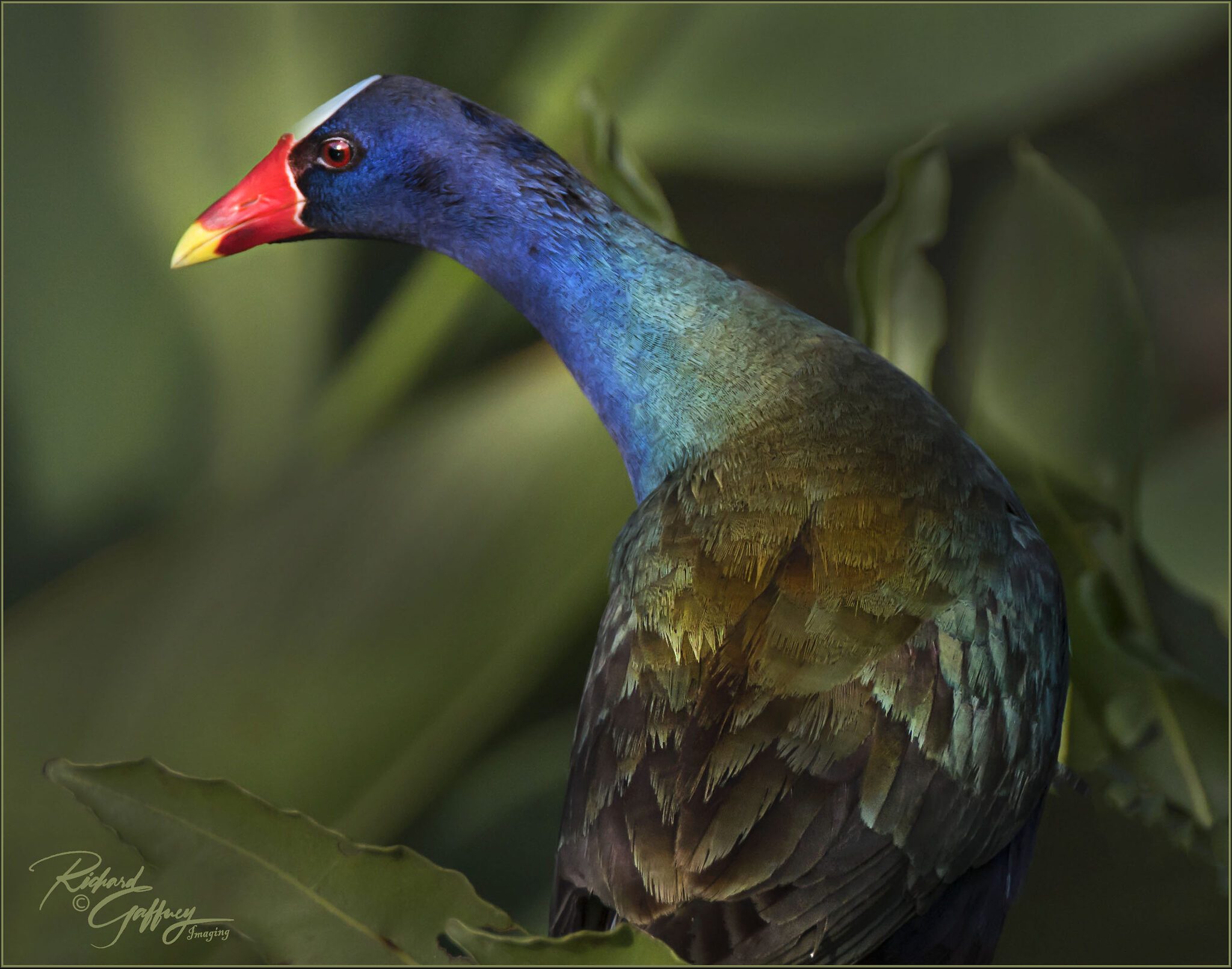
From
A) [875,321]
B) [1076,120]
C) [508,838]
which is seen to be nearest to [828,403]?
[875,321]

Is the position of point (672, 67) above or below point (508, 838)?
above

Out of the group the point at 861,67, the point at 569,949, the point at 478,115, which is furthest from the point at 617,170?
the point at 569,949

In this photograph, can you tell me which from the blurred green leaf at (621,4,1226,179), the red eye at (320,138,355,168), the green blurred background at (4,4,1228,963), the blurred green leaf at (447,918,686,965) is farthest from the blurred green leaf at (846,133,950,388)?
the blurred green leaf at (447,918,686,965)

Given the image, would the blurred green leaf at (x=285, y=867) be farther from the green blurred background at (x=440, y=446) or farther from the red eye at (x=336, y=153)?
the red eye at (x=336, y=153)

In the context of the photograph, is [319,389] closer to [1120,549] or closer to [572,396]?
[572,396]

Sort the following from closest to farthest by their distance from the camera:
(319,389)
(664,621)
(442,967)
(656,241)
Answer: (442,967) → (664,621) → (656,241) → (319,389)

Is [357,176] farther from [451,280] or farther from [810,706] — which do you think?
[810,706]
